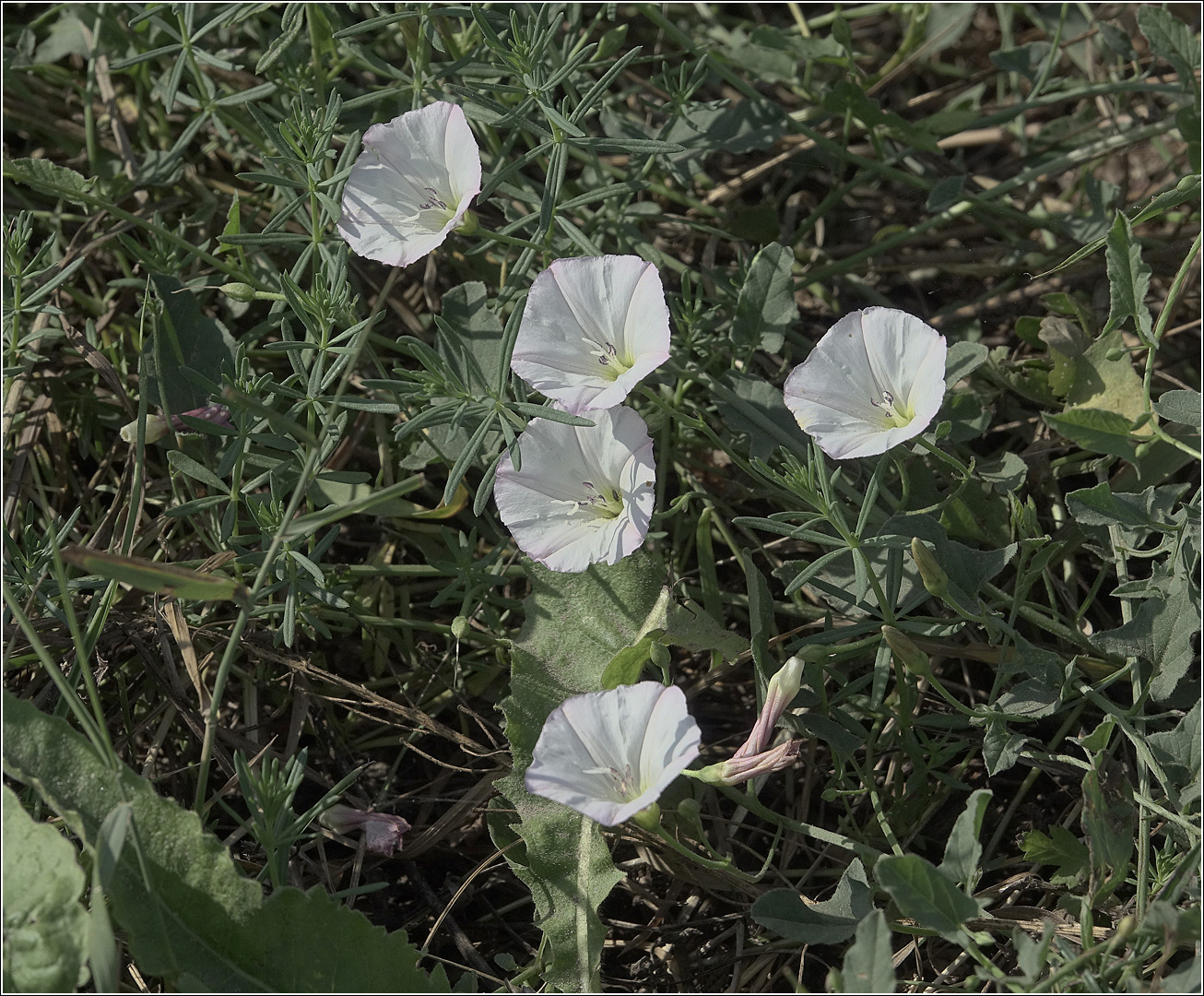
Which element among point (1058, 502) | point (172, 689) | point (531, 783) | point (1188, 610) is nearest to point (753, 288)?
point (1058, 502)

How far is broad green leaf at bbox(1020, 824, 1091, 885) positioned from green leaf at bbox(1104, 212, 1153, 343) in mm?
997

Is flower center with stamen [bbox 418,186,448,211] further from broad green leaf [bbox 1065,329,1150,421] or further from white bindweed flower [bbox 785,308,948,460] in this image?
broad green leaf [bbox 1065,329,1150,421]

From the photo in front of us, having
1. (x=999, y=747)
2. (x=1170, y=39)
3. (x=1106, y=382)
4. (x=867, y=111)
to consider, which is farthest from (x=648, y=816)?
(x=1170, y=39)

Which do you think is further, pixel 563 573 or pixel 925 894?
pixel 563 573

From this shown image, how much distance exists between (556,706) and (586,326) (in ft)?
A: 2.65

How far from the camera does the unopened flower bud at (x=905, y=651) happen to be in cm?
219

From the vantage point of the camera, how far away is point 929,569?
213cm

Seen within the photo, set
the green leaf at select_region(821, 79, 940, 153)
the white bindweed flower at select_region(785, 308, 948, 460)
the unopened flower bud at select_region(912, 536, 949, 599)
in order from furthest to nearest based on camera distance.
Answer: the green leaf at select_region(821, 79, 940, 153) → the white bindweed flower at select_region(785, 308, 948, 460) → the unopened flower bud at select_region(912, 536, 949, 599)

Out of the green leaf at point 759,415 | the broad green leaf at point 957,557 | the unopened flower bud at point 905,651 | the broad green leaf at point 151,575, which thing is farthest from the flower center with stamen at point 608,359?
the broad green leaf at point 151,575

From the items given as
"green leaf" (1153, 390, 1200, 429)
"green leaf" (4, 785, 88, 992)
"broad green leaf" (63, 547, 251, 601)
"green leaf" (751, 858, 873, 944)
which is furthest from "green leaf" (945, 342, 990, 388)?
"green leaf" (4, 785, 88, 992)

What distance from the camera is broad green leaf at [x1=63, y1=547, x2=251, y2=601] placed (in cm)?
187

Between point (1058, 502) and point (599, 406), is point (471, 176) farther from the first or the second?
point (1058, 502)

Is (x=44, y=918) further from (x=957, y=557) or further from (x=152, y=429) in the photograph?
(x=957, y=557)

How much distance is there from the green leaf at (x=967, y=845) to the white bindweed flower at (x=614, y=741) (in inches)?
19.6
